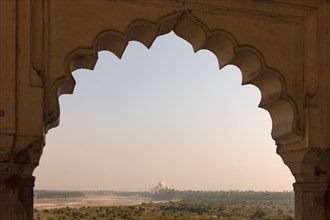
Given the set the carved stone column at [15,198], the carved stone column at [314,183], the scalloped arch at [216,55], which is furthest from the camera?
the carved stone column at [314,183]

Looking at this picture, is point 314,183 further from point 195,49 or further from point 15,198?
point 15,198

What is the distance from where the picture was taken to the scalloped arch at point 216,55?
3818mm

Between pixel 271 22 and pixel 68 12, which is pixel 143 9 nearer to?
pixel 68 12

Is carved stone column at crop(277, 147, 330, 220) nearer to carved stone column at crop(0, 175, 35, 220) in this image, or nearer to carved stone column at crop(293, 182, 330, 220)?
carved stone column at crop(293, 182, 330, 220)

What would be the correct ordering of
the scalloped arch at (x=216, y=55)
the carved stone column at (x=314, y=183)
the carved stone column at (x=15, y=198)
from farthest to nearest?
1. the carved stone column at (x=314, y=183)
2. the scalloped arch at (x=216, y=55)
3. the carved stone column at (x=15, y=198)

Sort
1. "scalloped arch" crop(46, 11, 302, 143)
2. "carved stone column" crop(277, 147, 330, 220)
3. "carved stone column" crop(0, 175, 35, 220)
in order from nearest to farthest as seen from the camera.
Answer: "carved stone column" crop(0, 175, 35, 220) < "scalloped arch" crop(46, 11, 302, 143) < "carved stone column" crop(277, 147, 330, 220)

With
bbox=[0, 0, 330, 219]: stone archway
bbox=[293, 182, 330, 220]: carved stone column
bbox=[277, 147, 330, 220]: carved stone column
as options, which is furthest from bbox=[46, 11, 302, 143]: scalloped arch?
bbox=[293, 182, 330, 220]: carved stone column

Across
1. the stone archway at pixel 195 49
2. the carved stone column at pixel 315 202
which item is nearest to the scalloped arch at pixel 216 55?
the stone archway at pixel 195 49

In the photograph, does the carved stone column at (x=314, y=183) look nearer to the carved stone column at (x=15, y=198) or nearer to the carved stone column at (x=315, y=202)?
the carved stone column at (x=315, y=202)

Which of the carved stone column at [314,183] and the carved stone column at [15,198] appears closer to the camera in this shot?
the carved stone column at [15,198]

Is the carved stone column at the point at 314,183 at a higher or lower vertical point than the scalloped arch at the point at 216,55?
lower

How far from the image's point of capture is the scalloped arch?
3.82m

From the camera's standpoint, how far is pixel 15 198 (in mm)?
3482

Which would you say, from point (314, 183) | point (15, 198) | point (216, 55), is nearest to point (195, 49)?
point (216, 55)
